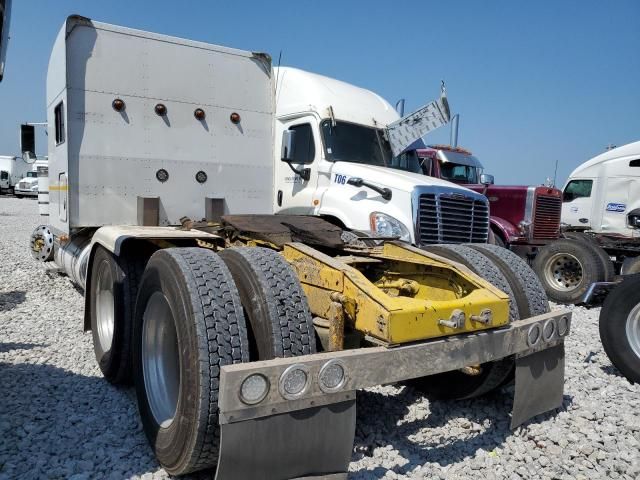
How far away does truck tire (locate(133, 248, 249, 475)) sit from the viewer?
2566 mm

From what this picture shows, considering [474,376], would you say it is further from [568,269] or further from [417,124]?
[568,269]

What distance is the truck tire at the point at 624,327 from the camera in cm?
451

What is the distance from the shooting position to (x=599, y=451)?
3256mm

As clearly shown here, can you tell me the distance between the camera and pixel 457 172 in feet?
39.3

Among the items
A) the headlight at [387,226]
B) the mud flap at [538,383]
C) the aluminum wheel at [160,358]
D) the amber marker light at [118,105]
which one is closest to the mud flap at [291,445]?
the aluminum wheel at [160,358]

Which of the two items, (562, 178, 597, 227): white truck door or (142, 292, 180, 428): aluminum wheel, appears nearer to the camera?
(142, 292, 180, 428): aluminum wheel

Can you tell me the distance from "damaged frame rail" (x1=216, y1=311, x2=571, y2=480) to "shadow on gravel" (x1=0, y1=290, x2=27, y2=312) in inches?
220

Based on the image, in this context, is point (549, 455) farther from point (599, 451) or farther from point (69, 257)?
point (69, 257)

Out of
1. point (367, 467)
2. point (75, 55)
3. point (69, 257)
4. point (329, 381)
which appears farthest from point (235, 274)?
point (69, 257)

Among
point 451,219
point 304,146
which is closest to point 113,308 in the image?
point 304,146

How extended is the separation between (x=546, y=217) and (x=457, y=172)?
7.44ft

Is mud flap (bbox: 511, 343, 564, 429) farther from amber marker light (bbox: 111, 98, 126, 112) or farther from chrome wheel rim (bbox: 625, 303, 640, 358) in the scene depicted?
amber marker light (bbox: 111, 98, 126, 112)

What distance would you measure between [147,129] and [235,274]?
344cm

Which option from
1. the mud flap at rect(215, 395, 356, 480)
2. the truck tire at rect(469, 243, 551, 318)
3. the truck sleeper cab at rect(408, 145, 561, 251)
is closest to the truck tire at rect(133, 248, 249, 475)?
the mud flap at rect(215, 395, 356, 480)
